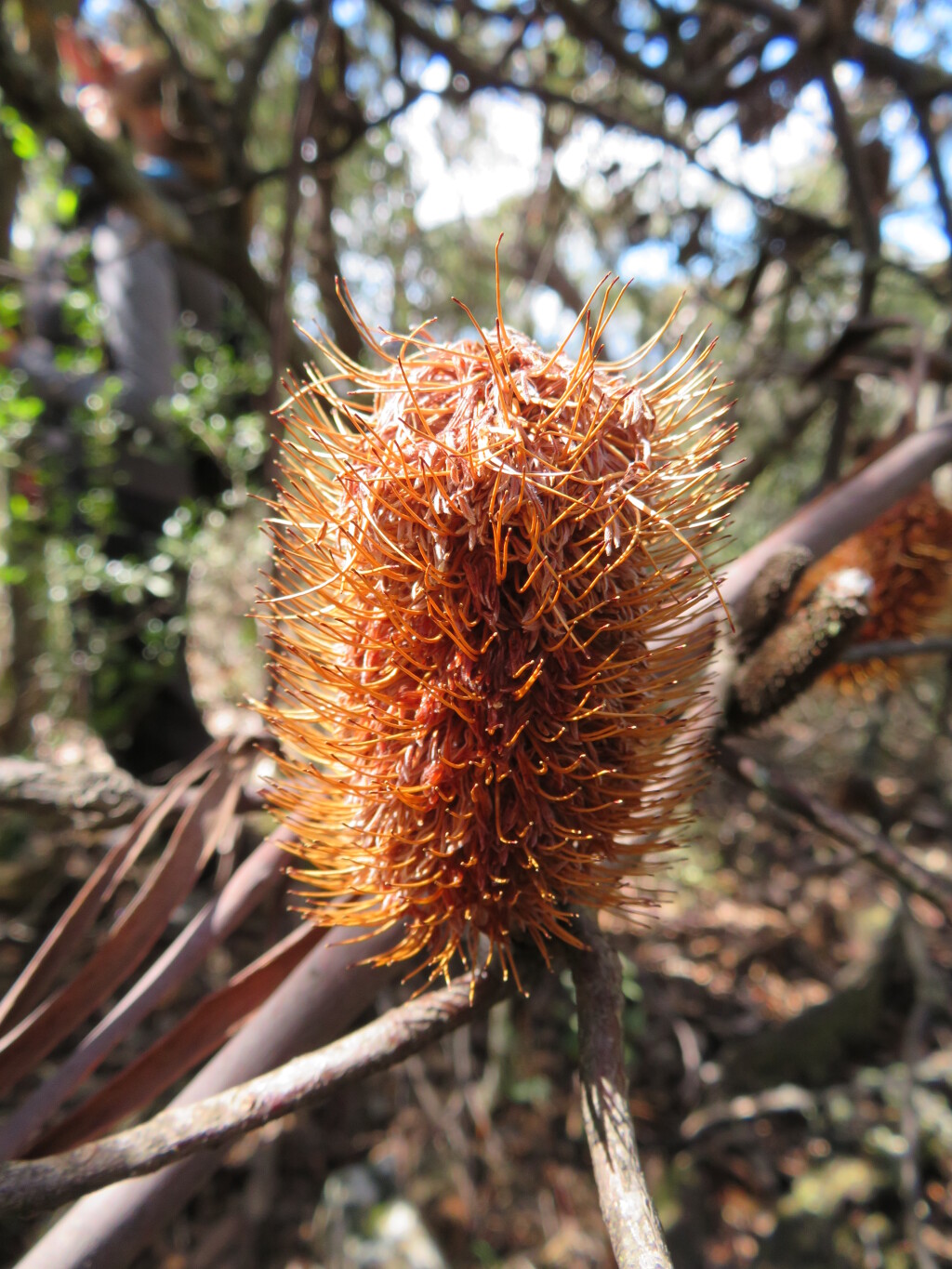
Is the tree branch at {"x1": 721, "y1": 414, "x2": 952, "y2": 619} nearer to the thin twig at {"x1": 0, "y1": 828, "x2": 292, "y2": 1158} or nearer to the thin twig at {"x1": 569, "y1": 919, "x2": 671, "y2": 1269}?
the thin twig at {"x1": 569, "y1": 919, "x2": 671, "y2": 1269}

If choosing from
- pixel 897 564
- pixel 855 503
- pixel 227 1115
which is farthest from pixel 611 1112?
pixel 897 564

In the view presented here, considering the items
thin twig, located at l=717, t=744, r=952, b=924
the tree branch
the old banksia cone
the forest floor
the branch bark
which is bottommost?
the forest floor

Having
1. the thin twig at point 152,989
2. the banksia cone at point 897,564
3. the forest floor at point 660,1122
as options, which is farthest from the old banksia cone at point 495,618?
the forest floor at point 660,1122

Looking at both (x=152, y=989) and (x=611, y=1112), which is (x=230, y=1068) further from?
(x=611, y=1112)

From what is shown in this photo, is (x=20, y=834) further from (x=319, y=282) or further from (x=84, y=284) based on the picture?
(x=319, y=282)

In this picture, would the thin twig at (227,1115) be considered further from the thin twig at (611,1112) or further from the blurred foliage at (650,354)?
the blurred foliage at (650,354)

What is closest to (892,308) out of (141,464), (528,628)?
(141,464)

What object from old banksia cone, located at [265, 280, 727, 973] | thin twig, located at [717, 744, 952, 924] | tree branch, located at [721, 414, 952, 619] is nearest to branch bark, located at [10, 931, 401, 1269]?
old banksia cone, located at [265, 280, 727, 973]
